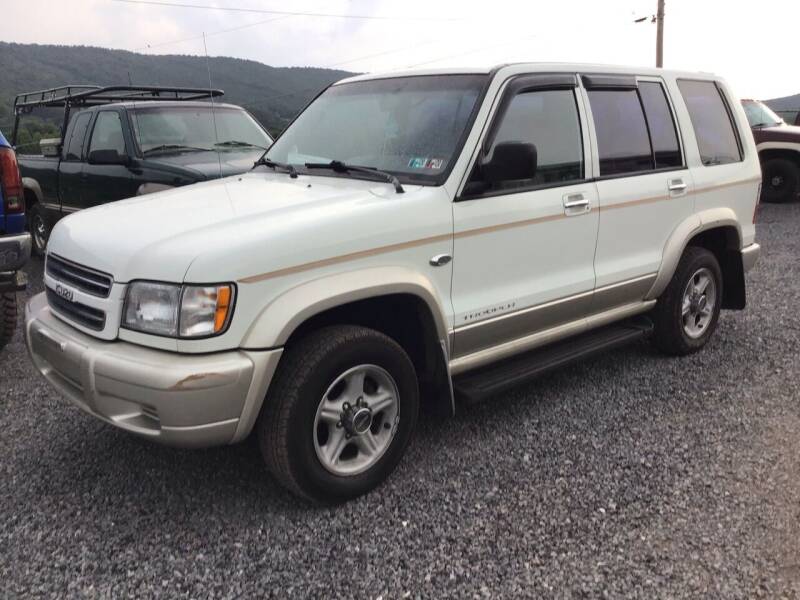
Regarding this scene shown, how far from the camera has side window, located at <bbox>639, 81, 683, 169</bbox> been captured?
4.35 meters

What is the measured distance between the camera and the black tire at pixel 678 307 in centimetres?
462

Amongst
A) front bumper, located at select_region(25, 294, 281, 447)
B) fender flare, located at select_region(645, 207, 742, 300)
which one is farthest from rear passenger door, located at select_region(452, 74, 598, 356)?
front bumper, located at select_region(25, 294, 281, 447)

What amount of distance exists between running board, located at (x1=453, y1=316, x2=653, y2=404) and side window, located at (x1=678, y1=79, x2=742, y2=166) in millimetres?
1241

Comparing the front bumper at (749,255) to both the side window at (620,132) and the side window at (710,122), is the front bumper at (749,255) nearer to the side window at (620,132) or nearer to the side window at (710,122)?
the side window at (710,122)

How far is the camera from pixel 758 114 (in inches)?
523

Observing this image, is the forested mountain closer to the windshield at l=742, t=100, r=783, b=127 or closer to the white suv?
the windshield at l=742, t=100, r=783, b=127

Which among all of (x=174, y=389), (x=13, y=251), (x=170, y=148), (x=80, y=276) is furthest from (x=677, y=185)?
(x=170, y=148)

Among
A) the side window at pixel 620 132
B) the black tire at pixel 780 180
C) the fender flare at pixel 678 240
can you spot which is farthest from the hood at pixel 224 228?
the black tire at pixel 780 180

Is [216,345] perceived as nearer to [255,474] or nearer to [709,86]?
[255,474]

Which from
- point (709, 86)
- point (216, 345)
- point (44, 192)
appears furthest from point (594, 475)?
point (44, 192)

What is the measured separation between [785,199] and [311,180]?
12.4 meters

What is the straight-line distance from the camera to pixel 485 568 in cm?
263

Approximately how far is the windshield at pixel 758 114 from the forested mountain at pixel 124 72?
7.88m

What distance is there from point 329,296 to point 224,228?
495mm
